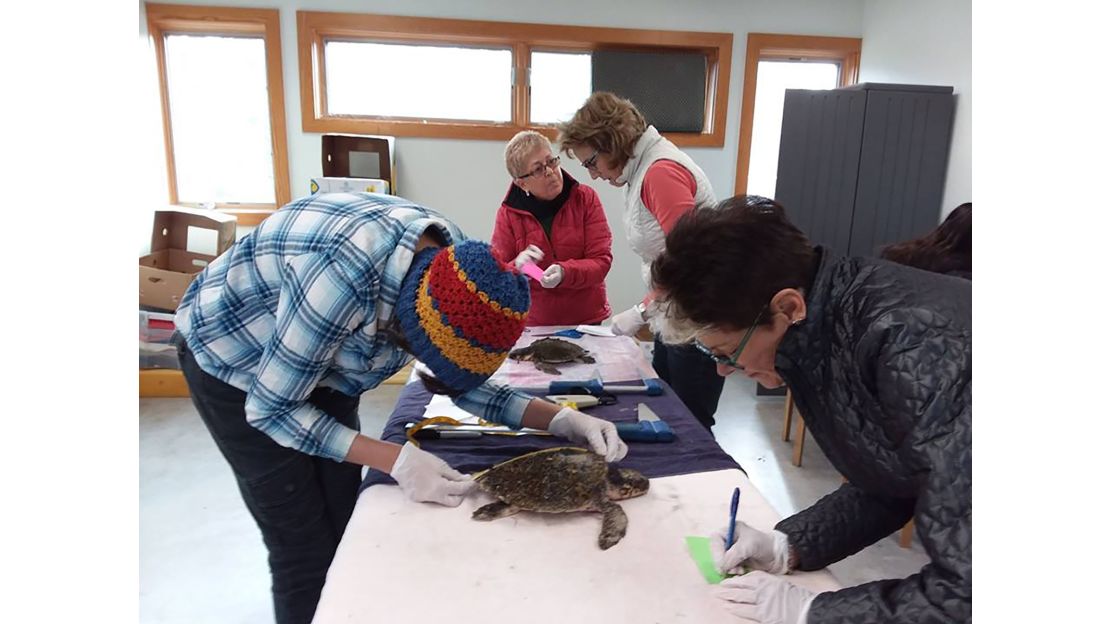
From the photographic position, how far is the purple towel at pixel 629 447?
4.36ft

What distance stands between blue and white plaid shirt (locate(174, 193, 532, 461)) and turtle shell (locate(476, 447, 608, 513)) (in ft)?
1.05

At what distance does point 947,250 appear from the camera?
1810 mm

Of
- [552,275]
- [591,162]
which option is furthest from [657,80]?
[552,275]

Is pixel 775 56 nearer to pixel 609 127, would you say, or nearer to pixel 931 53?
pixel 931 53

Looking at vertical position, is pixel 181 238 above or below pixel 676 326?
below

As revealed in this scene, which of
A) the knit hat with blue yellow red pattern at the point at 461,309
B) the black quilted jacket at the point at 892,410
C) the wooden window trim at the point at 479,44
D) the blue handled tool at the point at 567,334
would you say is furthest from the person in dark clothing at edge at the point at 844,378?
the wooden window trim at the point at 479,44

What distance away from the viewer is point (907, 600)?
0.72 metres

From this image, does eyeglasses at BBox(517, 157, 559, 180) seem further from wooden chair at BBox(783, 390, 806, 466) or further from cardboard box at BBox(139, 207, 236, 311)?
cardboard box at BBox(139, 207, 236, 311)

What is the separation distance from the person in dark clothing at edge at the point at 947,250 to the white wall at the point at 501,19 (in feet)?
8.25

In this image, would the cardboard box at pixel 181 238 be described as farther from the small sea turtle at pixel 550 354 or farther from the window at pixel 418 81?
the small sea turtle at pixel 550 354

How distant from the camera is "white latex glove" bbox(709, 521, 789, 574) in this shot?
0.98 m

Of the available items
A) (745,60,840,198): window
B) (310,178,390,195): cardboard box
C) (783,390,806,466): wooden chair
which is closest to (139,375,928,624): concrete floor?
(783,390,806,466): wooden chair

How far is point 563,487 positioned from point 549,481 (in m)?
0.03

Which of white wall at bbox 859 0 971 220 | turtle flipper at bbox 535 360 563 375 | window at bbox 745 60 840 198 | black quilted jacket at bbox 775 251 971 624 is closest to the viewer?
black quilted jacket at bbox 775 251 971 624
